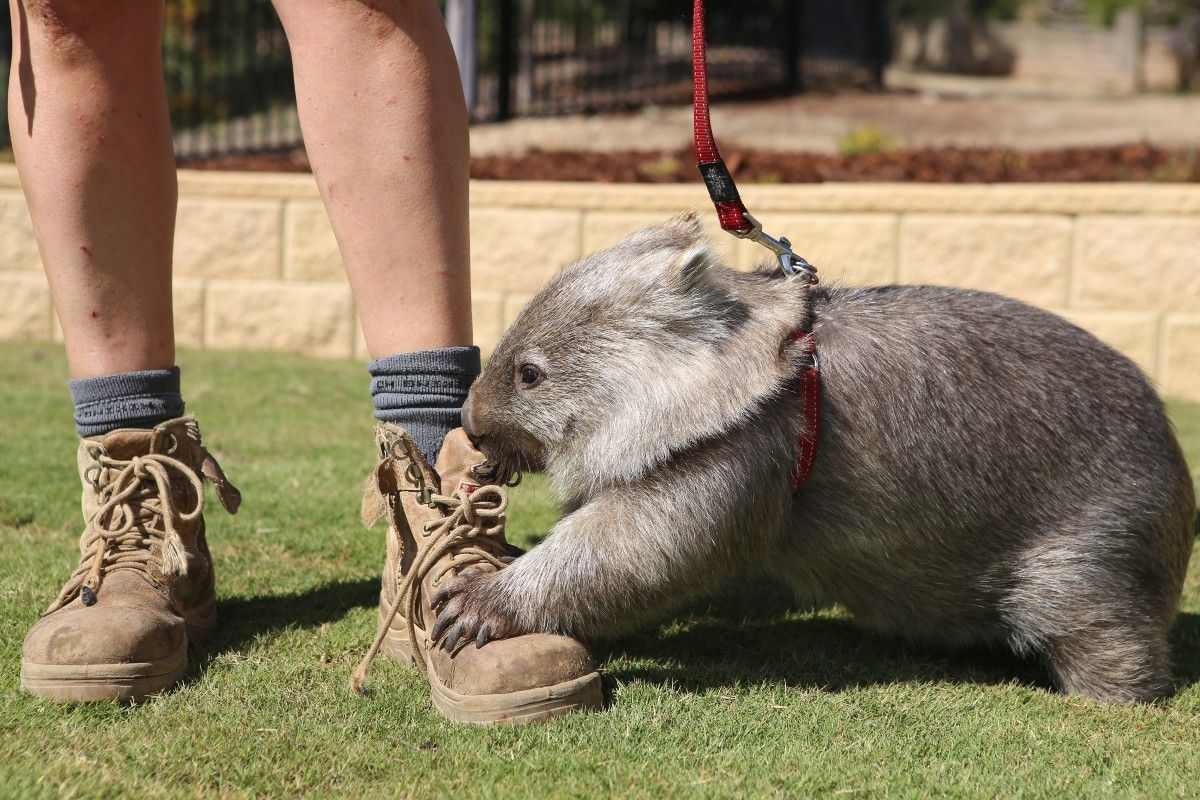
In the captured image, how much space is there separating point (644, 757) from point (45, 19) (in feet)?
6.18

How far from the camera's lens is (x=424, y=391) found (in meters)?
2.67

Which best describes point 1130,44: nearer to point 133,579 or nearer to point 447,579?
point 447,579

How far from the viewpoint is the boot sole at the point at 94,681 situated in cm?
229

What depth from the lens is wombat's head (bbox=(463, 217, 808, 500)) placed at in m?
2.46

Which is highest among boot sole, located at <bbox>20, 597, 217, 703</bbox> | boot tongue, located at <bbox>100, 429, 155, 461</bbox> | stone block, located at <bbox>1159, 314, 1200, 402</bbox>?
boot tongue, located at <bbox>100, 429, 155, 461</bbox>

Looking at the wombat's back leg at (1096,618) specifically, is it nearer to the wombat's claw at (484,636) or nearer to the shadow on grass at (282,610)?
the wombat's claw at (484,636)

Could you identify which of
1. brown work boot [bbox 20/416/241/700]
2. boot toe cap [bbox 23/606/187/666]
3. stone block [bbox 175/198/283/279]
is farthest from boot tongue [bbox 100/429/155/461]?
stone block [bbox 175/198/283/279]

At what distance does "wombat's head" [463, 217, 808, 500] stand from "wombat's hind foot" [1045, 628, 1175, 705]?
81 centimetres

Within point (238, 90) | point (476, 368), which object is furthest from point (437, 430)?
point (238, 90)

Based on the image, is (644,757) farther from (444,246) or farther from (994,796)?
(444,246)

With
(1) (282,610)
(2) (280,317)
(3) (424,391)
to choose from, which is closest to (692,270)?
(3) (424,391)

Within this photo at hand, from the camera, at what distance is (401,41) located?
8.39 ft

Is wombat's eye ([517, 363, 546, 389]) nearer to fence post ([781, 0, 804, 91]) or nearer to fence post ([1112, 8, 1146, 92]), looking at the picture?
fence post ([781, 0, 804, 91])

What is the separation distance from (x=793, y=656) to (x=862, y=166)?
4.79 meters
